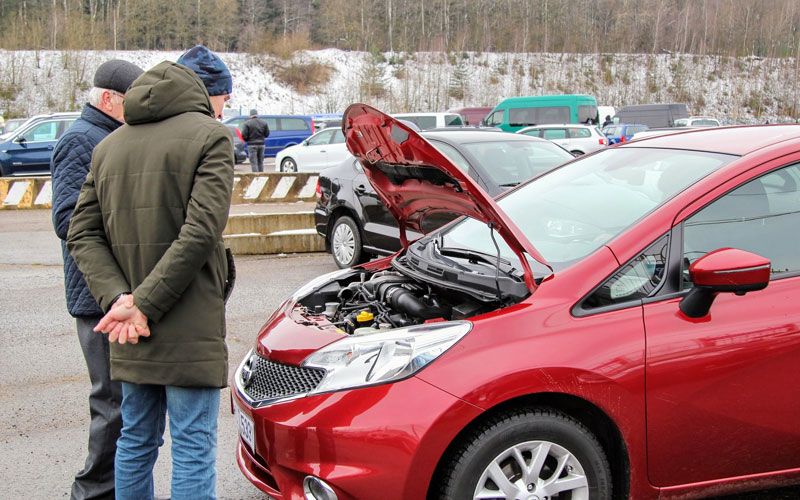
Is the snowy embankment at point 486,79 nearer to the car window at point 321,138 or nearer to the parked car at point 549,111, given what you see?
the parked car at point 549,111

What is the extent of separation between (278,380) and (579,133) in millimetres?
22126

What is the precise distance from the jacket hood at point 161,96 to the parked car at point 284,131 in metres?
26.8

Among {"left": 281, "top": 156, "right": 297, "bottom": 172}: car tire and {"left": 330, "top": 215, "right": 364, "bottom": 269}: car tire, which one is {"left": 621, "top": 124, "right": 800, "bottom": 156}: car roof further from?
{"left": 281, "top": 156, "right": 297, "bottom": 172}: car tire

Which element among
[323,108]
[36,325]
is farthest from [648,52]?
Result: [36,325]

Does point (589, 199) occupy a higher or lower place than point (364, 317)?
higher

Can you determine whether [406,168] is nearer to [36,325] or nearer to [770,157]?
[770,157]

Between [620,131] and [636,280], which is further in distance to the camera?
[620,131]

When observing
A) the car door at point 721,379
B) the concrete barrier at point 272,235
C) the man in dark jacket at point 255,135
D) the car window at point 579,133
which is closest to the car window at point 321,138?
the man in dark jacket at point 255,135

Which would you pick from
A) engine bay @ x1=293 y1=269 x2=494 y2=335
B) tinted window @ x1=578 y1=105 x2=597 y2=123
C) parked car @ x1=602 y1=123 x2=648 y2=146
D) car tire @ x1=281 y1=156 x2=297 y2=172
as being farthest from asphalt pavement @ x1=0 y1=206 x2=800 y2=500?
tinted window @ x1=578 y1=105 x2=597 y2=123

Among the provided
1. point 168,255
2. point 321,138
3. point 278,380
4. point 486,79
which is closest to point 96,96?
point 168,255

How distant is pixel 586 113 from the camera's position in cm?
2945

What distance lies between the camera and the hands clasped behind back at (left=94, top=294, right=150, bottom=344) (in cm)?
243

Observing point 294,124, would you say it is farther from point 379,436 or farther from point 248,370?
point 379,436

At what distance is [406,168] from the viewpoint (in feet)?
10.7
